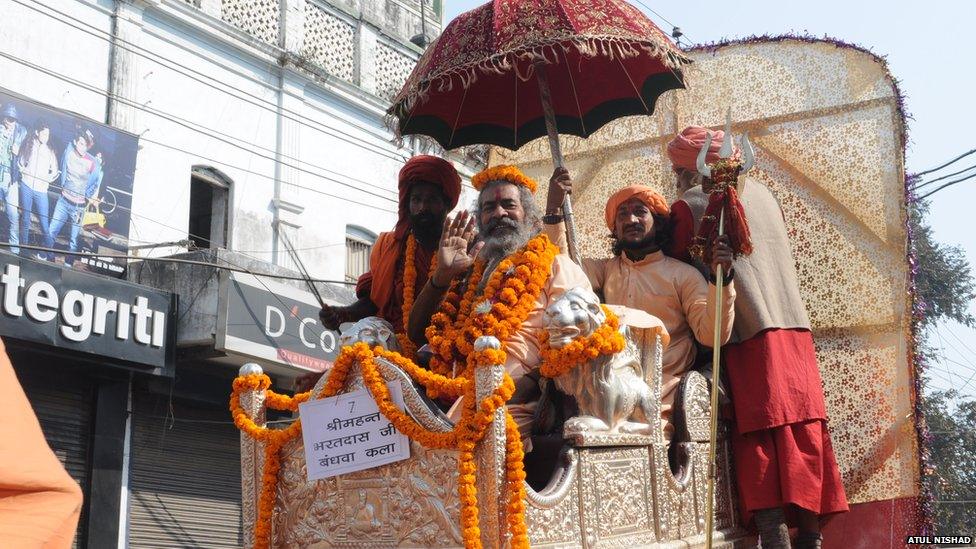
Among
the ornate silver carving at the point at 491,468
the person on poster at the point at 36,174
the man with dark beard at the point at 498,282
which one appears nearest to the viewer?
the ornate silver carving at the point at 491,468

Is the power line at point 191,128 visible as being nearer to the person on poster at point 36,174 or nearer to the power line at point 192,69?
the power line at point 192,69

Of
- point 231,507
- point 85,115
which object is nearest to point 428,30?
point 85,115

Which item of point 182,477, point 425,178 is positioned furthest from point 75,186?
point 425,178

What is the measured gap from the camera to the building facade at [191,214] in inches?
436

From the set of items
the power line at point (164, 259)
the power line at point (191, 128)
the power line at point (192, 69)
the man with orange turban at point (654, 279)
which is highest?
the power line at point (192, 69)

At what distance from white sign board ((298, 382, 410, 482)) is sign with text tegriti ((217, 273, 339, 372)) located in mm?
7334

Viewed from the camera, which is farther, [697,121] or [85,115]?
[85,115]

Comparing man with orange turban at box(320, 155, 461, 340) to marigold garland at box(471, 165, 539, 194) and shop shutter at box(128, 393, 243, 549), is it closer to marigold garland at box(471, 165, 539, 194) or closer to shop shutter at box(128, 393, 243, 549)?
marigold garland at box(471, 165, 539, 194)

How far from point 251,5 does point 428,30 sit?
13.0 ft

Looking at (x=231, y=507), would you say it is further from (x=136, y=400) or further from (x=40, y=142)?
(x=40, y=142)

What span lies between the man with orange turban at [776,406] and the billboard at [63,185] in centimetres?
713

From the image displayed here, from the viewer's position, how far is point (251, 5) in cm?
1360

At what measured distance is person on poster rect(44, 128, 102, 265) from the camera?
10672 millimetres

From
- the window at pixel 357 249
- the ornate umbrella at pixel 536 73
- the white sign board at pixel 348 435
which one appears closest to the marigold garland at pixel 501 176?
the ornate umbrella at pixel 536 73
